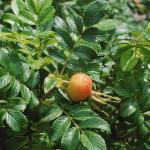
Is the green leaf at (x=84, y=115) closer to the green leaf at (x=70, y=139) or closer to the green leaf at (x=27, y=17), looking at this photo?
the green leaf at (x=70, y=139)

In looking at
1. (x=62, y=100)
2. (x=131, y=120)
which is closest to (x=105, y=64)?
(x=131, y=120)

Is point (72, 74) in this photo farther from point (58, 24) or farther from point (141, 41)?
point (58, 24)

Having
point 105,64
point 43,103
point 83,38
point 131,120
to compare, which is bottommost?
point 131,120

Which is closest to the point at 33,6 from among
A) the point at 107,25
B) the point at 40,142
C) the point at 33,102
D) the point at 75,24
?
the point at 75,24

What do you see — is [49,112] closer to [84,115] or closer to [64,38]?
[84,115]

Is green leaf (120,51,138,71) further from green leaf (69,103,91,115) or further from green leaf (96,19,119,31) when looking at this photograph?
green leaf (69,103,91,115)

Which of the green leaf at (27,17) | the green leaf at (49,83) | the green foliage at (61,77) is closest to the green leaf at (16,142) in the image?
the green foliage at (61,77)
